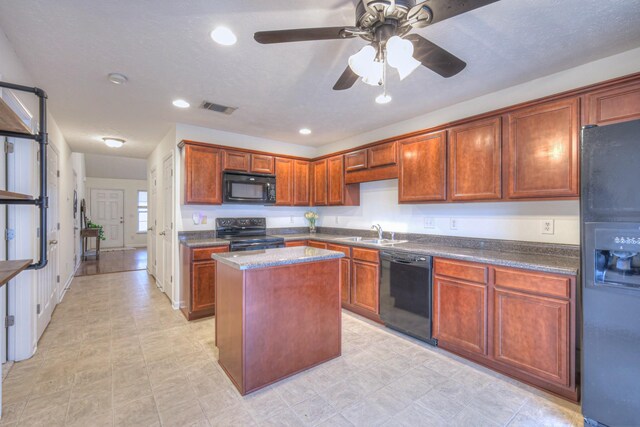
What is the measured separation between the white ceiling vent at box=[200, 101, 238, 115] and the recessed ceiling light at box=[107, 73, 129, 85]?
0.72m

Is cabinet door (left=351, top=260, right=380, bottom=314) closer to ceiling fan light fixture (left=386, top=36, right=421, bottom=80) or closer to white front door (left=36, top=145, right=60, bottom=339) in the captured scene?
ceiling fan light fixture (left=386, top=36, right=421, bottom=80)

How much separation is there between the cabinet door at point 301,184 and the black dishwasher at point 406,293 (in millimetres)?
1912

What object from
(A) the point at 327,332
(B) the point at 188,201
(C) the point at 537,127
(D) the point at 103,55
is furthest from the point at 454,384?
(D) the point at 103,55

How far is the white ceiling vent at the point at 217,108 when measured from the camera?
10.3ft

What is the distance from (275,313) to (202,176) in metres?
2.32

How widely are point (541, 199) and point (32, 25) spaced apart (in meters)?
3.77

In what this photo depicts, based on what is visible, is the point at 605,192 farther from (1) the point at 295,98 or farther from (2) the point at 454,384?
(1) the point at 295,98

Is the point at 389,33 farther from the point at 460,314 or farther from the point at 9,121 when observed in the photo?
the point at 460,314

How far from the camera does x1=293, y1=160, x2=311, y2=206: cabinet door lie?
468cm

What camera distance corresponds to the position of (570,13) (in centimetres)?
170

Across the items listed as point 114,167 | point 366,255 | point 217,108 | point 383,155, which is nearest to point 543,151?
point 383,155

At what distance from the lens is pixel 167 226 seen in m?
4.31

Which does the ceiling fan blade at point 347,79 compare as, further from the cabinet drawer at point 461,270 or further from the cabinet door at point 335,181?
the cabinet door at point 335,181

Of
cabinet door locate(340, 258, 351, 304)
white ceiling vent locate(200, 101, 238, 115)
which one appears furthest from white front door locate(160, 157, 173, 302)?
cabinet door locate(340, 258, 351, 304)
